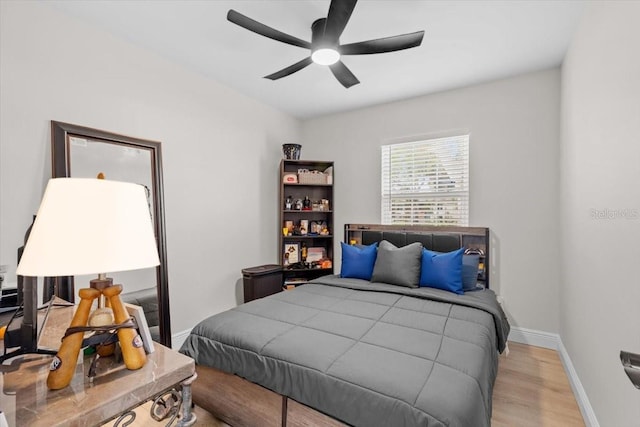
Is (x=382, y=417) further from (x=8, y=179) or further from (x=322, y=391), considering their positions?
(x=8, y=179)

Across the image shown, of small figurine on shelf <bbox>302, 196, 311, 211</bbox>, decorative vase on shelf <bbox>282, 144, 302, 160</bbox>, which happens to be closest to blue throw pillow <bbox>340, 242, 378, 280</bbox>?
small figurine on shelf <bbox>302, 196, 311, 211</bbox>

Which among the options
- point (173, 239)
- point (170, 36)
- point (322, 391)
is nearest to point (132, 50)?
point (170, 36)

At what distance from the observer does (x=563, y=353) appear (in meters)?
2.66

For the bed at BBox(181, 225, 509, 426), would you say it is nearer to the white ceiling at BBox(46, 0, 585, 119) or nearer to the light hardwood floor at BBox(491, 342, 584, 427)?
the light hardwood floor at BBox(491, 342, 584, 427)

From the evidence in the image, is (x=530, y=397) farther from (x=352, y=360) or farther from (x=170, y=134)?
(x=170, y=134)

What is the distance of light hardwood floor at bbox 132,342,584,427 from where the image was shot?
193 centimetres

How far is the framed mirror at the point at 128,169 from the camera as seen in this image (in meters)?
2.15

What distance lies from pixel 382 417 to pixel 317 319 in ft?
2.84

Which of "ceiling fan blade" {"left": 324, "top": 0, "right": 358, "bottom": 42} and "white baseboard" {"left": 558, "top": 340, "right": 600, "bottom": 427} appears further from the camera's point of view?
"white baseboard" {"left": 558, "top": 340, "right": 600, "bottom": 427}

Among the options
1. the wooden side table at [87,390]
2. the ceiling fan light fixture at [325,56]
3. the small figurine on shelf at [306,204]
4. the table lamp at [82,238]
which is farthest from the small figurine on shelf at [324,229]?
the table lamp at [82,238]

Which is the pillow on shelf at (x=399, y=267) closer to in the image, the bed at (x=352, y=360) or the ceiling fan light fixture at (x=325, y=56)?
the bed at (x=352, y=360)

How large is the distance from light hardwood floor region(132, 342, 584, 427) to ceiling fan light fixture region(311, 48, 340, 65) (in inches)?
102

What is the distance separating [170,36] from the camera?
243 centimetres

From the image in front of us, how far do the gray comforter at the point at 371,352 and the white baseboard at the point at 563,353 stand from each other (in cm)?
53
